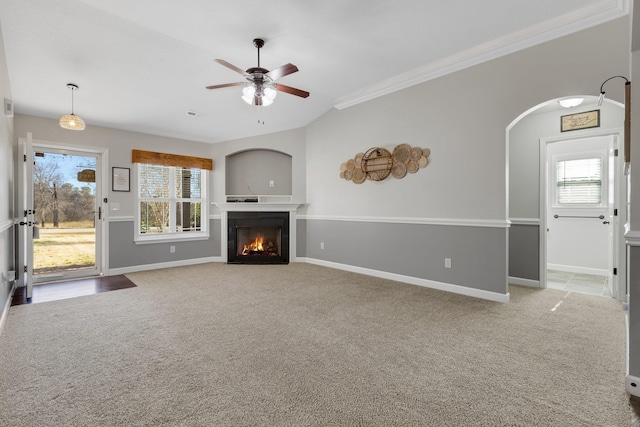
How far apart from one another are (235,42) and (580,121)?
4.40 meters

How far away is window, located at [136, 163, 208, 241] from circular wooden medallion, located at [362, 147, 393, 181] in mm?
3579

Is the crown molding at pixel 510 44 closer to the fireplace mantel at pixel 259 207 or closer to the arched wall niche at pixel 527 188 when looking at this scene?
the arched wall niche at pixel 527 188

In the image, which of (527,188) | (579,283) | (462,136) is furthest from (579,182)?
(462,136)

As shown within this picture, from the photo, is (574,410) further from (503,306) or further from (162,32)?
(162,32)

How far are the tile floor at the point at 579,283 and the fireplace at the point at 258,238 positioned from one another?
4324 mm

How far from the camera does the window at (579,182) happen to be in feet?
16.7

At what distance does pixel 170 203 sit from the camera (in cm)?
615

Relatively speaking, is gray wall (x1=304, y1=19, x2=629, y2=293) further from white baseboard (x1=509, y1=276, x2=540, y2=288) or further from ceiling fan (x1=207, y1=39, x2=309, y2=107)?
ceiling fan (x1=207, y1=39, x2=309, y2=107)

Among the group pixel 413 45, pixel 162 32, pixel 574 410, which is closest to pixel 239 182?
pixel 162 32

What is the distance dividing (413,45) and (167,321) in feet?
12.7

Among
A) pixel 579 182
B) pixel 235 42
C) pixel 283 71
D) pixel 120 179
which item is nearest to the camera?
pixel 283 71

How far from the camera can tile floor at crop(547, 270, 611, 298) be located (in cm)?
408

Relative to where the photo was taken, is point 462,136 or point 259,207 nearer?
point 462,136

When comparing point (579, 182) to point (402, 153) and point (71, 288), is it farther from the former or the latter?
point (71, 288)
